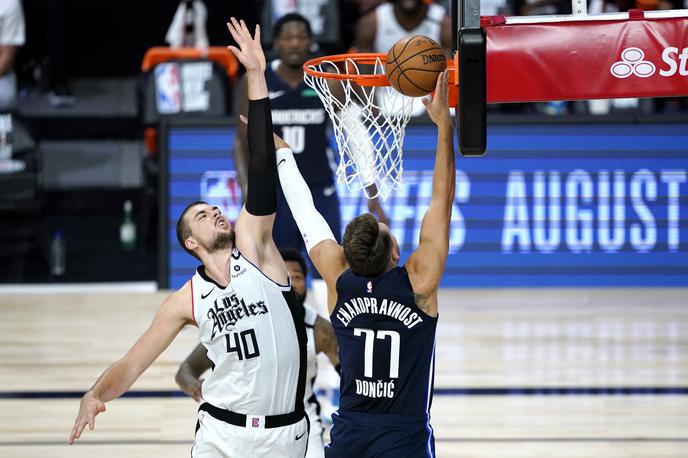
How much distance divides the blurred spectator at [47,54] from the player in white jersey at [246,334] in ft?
32.5

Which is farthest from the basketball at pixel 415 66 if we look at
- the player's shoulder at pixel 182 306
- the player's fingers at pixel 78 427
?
the player's fingers at pixel 78 427

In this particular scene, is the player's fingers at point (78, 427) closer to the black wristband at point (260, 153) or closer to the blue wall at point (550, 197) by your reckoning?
the black wristband at point (260, 153)

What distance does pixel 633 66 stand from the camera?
14.3 ft

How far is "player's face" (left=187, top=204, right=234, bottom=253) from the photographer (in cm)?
456

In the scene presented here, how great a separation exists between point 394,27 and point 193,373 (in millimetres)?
7216

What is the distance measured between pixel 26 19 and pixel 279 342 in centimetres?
1077

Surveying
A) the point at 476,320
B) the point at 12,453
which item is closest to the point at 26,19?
the point at 476,320

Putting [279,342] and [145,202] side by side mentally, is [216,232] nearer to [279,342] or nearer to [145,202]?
[279,342]

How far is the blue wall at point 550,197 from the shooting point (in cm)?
1042

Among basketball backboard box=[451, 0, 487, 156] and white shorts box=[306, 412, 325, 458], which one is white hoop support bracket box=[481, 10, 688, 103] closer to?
basketball backboard box=[451, 0, 487, 156]

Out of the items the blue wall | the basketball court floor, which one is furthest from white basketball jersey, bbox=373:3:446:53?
the basketball court floor

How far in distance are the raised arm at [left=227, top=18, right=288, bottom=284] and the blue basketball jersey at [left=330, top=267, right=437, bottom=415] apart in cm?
37

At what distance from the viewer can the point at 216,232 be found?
4.57 metres

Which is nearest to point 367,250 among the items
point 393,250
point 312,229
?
point 393,250
